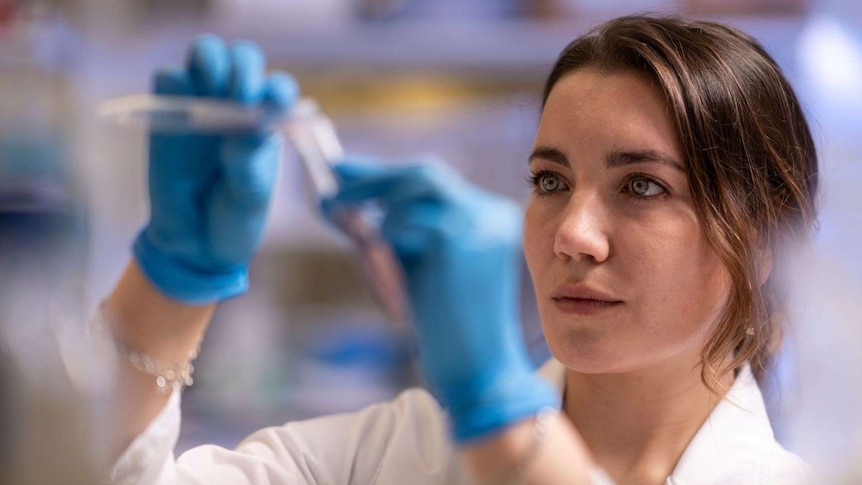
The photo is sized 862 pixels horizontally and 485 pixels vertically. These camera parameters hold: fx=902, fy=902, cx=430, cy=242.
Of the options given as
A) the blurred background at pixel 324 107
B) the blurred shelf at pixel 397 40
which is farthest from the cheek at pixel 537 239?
the blurred shelf at pixel 397 40

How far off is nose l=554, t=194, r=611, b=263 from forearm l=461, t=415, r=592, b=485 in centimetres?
20

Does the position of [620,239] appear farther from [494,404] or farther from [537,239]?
[494,404]

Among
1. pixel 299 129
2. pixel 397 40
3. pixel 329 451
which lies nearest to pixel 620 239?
pixel 299 129

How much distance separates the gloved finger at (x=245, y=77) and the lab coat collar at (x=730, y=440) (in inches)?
24.4

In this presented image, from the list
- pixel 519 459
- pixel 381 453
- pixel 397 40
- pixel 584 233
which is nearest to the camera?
pixel 519 459

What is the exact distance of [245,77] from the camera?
0.96m

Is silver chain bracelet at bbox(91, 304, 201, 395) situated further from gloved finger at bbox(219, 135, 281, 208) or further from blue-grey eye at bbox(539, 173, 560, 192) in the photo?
blue-grey eye at bbox(539, 173, 560, 192)

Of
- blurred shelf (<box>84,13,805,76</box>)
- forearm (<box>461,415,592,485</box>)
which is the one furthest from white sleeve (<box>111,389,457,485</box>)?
blurred shelf (<box>84,13,805,76</box>)

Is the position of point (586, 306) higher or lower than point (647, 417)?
higher

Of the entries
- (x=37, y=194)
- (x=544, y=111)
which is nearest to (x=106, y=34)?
(x=37, y=194)

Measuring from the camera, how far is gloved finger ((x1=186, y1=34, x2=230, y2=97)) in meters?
0.97

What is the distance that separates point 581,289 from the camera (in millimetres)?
896

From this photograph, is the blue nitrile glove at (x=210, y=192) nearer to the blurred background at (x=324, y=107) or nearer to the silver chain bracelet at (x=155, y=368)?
the silver chain bracelet at (x=155, y=368)

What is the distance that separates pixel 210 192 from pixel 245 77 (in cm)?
13
